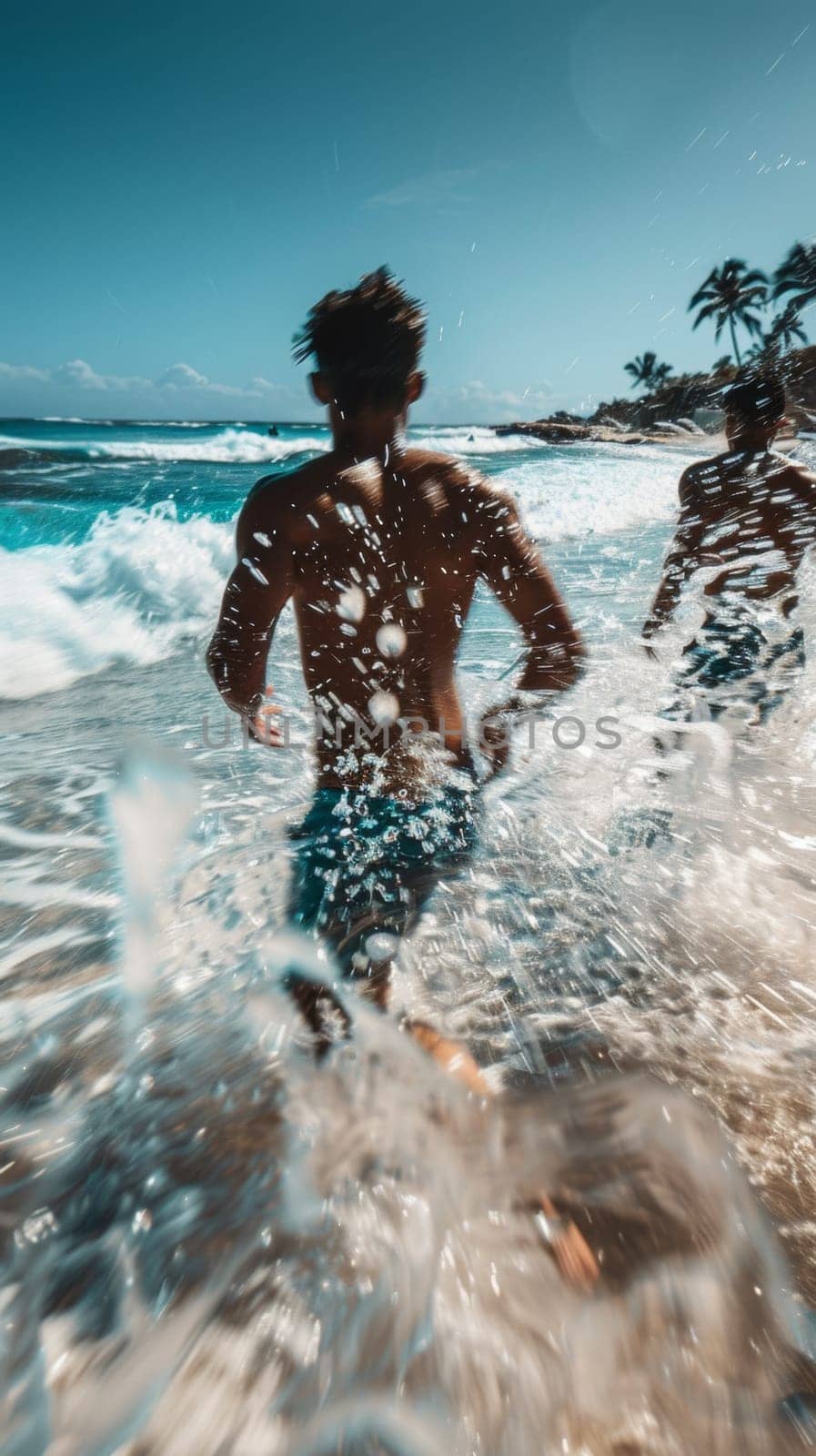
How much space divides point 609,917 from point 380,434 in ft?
5.27

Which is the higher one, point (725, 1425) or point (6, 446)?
point (6, 446)

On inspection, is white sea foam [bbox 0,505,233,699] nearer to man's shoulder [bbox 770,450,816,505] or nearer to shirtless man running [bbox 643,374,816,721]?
shirtless man running [bbox 643,374,816,721]

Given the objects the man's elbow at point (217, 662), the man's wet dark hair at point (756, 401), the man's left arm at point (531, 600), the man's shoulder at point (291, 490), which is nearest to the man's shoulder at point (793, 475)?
the man's wet dark hair at point (756, 401)

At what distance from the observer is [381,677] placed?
5.67 feet

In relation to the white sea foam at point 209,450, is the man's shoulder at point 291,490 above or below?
below

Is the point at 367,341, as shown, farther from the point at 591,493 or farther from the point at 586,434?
the point at 586,434

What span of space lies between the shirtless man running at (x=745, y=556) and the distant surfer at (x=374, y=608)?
171cm

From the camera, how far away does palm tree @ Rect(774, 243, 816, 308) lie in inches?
139

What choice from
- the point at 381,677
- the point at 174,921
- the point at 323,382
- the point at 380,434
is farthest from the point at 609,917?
the point at 323,382

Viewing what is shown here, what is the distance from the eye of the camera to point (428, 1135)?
1.11 metres

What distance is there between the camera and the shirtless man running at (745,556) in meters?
2.72

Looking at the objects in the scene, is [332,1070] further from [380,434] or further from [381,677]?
[380,434]

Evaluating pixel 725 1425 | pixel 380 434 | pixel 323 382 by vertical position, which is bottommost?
pixel 725 1425

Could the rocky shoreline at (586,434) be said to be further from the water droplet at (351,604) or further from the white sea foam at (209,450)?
the water droplet at (351,604)
